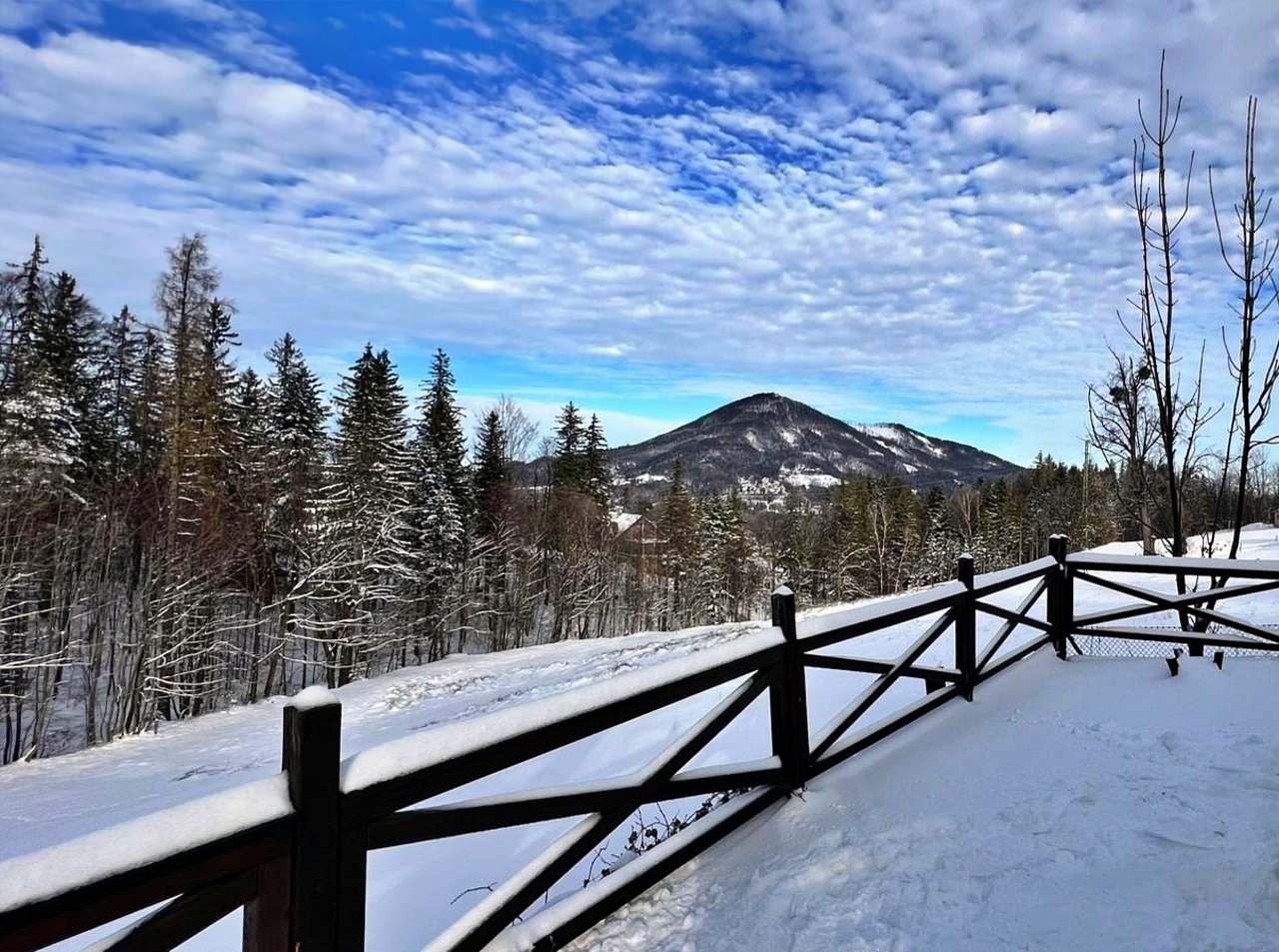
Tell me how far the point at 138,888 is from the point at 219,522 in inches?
790

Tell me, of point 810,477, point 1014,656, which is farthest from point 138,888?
point 810,477

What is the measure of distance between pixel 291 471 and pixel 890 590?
37429 millimetres

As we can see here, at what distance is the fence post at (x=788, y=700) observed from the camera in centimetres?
387

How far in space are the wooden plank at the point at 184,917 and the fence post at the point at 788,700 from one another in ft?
9.02

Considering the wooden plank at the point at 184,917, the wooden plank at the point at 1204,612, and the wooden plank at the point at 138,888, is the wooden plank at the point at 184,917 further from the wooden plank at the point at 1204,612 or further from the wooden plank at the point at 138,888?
the wooden plank at the point at 1204,612

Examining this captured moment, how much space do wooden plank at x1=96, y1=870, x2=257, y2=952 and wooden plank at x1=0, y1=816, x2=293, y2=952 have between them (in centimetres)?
3

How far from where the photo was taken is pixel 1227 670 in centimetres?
561

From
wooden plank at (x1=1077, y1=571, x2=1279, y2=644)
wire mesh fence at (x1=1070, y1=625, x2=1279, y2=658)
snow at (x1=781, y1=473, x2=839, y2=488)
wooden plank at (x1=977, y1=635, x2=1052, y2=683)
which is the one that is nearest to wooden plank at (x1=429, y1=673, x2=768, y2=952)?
wooden plank at (x1=977, y1=635, x2=1052, y2=683)

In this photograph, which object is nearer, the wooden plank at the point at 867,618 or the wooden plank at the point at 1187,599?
the wooden plank at the point at 867,618

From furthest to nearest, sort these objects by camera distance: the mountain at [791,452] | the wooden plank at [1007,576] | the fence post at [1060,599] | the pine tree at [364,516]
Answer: the mountain at [791,452] < the pine tree at [364,516] < the fence post at [1060,599] < the wooden plank at [1007,576]

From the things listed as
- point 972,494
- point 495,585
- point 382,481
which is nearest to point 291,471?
point 382,481

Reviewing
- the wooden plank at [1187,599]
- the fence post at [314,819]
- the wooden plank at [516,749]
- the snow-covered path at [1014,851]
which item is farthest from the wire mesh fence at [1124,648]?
the fence post at [314,819]

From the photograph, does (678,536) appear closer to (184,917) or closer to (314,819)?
(314,819)

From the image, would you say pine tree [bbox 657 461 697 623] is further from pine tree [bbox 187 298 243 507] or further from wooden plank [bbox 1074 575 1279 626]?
wooden plank [bbox 1074 575 1279 626]
